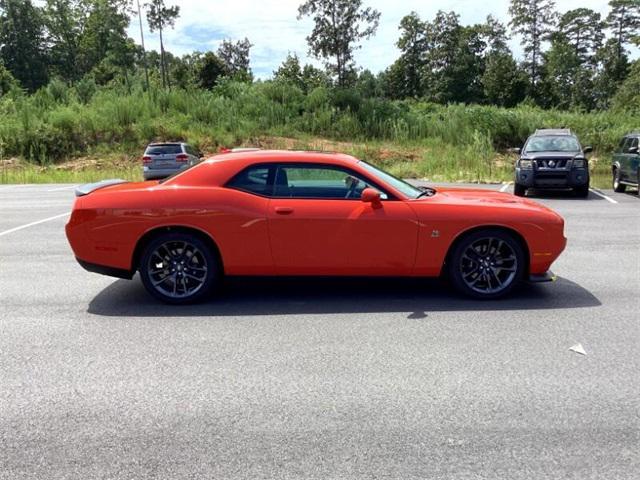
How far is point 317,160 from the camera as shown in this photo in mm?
6012

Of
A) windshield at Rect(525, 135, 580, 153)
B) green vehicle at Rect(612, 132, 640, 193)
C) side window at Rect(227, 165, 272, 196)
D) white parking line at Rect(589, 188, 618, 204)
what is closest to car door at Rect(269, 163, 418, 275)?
side window at Rect(227, 165, 272, 196)

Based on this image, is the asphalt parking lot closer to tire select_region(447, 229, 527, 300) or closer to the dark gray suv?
tire select_region(447, 229, 527, 300)

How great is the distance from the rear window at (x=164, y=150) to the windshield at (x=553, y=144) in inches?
467

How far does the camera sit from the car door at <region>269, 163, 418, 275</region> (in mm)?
5781

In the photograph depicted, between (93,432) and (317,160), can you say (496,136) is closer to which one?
(317,160)

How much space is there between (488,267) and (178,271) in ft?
10.1

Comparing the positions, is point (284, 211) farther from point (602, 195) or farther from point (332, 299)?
point (602, 195)

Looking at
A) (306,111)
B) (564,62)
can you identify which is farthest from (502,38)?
(306,111)

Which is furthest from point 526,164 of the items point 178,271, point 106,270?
point 106,270

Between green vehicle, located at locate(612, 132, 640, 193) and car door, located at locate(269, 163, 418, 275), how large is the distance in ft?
41.0

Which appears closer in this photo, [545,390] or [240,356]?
[545,390]

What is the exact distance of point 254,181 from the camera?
5992 millimetres

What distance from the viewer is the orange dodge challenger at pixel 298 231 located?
5.80 meters

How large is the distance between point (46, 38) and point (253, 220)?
296ft
